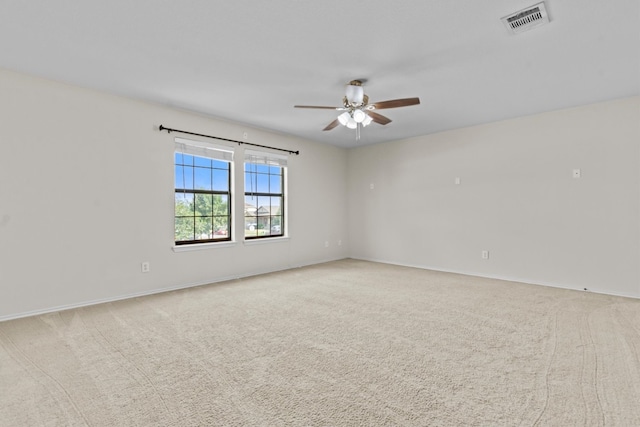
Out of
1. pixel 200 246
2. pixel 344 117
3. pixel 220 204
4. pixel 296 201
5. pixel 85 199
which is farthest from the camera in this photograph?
pixel 296 201

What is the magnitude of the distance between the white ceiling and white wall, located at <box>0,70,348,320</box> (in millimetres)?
284

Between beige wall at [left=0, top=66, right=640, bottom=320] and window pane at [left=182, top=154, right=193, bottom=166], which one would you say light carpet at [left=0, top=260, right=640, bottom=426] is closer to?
beige wall at [left=0, top=66, right=640, bottom=320]

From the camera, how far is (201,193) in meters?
4.63

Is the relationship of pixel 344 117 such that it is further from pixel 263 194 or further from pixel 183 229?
pixel 183 229

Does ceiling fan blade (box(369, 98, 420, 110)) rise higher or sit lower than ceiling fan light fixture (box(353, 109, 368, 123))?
higher

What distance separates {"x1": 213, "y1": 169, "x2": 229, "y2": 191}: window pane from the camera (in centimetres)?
480

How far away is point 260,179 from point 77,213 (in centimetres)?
264

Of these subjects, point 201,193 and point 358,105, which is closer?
point 358,105


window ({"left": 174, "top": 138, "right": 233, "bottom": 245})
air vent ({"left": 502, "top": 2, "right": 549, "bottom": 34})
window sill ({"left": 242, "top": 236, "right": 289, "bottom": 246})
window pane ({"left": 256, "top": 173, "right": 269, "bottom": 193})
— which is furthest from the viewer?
window pane ({"left": 256, "top": 173, "right": 269, "bottom": 193})

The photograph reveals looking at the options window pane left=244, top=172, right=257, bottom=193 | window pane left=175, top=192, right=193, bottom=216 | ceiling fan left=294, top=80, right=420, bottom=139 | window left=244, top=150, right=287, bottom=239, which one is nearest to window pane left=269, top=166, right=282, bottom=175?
window left=244, top=150, right=287, bottom=239

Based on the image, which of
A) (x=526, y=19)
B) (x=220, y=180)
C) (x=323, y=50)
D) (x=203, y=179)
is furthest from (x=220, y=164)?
(x=526, y=19)

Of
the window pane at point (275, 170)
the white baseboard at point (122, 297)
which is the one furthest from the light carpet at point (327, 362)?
the window pane at point (275, 170)

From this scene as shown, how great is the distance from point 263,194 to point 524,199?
411 centimetres

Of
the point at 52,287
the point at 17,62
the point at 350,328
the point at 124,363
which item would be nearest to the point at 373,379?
the point at 350,328
